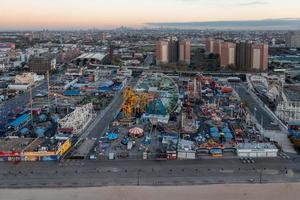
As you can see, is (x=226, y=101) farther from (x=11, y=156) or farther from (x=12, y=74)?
(x=12, y=74)

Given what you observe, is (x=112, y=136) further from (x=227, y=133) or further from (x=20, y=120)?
(x=20, y=120)

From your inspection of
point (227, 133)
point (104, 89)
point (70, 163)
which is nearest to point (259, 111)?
point (227, 133)

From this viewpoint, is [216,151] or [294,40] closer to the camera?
[216,151]

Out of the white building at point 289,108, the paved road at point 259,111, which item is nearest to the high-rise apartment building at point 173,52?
the paved road at point 259,111

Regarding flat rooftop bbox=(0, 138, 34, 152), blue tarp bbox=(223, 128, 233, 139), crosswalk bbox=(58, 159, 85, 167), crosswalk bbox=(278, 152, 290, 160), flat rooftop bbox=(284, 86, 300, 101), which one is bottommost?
crosswalk bbox=(278, 152, 290, 160)

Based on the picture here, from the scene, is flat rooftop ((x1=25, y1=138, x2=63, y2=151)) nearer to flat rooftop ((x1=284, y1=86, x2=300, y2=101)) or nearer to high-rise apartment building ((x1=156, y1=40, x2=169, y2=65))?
flat rooftop ((x1=284, y1=86, x2=300, y2=101))

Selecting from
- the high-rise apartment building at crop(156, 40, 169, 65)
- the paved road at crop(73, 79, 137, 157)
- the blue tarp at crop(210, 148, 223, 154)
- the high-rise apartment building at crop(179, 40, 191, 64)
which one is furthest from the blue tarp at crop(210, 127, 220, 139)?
the high-rise apartment building at crop(179, 40, 191, 64)

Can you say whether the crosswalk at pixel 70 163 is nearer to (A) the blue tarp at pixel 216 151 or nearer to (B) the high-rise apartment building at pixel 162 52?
(A) the blue tarp at pixel 216 151

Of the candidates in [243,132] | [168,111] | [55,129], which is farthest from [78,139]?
[243,132]
